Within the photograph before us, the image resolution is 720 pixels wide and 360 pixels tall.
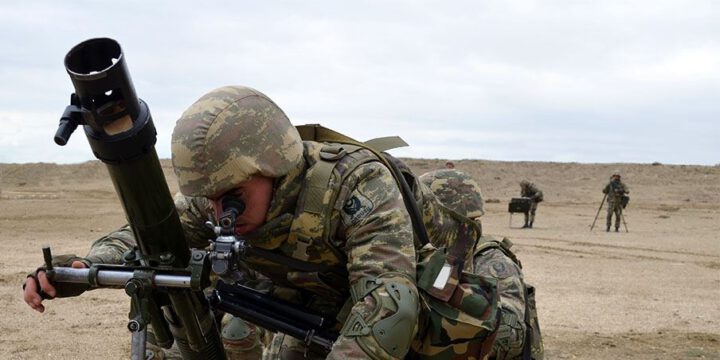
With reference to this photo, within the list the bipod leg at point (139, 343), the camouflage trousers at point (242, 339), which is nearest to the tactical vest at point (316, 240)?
the bipod leg at point (139, 343)

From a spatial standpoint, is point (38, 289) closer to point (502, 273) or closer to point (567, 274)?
point (502, 273)

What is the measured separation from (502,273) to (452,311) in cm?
196

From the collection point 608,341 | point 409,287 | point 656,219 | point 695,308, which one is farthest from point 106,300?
point 656,219

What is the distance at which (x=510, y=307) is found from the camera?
196 inches

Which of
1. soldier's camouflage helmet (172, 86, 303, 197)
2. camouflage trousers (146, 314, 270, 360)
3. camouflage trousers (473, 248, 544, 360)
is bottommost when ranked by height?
camouflage trousers (146, 314, 270, 360)

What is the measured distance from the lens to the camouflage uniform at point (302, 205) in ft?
9.97

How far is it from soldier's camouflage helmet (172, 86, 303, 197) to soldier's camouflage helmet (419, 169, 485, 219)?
2.47 metres

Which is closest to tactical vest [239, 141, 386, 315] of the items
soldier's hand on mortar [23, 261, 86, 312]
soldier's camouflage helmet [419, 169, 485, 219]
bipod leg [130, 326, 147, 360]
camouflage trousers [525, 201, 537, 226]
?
bipod leg [130, 326, 147, 360]

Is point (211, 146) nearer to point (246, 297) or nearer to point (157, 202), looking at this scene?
point (157, 202)

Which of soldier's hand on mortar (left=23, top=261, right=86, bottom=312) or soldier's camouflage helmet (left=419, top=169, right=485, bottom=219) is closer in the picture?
soldier's hand on mortar (left=23, top=261, right=86, bottom=312)

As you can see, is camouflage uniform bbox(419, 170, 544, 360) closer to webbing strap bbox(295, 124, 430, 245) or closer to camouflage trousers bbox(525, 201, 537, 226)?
webbing strap bbox(295, 124, 430, 245)

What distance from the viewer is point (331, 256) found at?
3430mm

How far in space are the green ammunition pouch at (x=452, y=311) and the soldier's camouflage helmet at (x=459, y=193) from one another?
222cm

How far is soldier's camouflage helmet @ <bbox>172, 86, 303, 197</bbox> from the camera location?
3.21m
